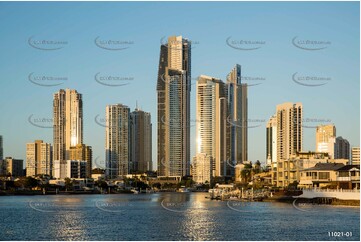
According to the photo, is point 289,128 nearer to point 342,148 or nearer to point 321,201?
point 342,148

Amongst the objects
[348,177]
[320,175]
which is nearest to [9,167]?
[320,175]

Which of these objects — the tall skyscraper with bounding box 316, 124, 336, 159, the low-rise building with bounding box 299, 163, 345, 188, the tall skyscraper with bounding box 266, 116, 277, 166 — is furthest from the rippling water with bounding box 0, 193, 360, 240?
the tall skyscraper with bounding box 266, 116, 277, 166

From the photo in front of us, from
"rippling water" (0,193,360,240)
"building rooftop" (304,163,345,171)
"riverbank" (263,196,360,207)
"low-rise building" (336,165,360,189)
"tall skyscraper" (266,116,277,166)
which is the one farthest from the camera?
"tall skyscraper" (266,116,277,166)

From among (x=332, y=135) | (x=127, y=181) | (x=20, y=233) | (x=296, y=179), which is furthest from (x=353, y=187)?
(x=127, y=181)

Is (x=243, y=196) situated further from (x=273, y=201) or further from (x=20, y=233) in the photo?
(x=20, y=233)

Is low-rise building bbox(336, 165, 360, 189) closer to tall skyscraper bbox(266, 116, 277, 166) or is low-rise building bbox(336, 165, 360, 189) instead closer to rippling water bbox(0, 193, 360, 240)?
rippling water bbox(0, 193, 360, 240)

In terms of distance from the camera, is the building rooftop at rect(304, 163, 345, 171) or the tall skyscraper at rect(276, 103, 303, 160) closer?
the building rooftop at rect(304, 163, 345, 171)

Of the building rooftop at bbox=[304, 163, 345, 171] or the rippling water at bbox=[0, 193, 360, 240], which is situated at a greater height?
the building rooftop at bbox=[304, 163, 345, 171]
